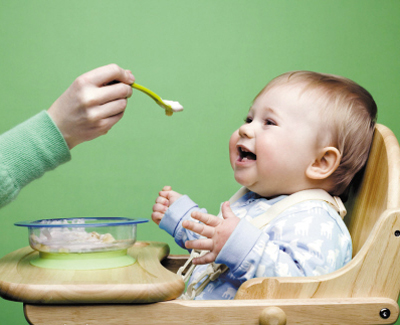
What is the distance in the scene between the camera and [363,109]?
2.62 ft

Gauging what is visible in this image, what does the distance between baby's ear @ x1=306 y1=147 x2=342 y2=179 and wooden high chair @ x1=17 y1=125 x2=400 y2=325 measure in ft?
0.41

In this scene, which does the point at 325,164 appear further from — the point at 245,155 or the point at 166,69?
the point at 166,69

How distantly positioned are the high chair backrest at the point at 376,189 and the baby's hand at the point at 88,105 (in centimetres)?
42

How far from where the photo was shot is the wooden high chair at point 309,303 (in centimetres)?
52

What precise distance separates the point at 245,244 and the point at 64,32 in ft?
3.56

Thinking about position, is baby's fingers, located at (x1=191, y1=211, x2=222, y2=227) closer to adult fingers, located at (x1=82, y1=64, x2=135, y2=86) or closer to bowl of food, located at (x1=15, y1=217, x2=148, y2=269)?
bowl of food, located at (x1=15, y1=217, x2=148, y2=269)

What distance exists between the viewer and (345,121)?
0.78m

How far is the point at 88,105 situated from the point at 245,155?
30 cm

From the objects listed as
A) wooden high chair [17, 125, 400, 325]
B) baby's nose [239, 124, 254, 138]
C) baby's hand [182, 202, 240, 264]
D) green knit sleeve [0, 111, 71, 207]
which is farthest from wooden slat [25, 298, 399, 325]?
baby's nose [239, 124, 254, 138]

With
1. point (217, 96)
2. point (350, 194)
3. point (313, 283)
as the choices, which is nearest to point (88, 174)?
point (217, 96)

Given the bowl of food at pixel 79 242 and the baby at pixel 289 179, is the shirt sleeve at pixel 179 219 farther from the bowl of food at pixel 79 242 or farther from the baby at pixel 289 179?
the bowl of food at pixel 79 242

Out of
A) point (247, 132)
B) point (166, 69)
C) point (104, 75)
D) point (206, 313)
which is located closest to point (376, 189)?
point (247, 132)

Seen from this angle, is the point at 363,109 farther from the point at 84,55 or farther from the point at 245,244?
the point at 84,55

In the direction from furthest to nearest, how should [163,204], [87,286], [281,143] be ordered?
[163,204]
[281,143]
[87,286]
